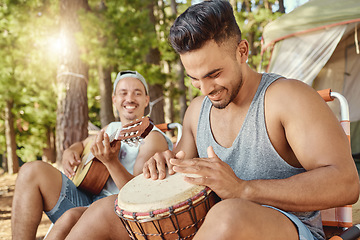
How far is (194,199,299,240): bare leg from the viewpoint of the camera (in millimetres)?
1082

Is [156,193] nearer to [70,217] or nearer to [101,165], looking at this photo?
[70,217]

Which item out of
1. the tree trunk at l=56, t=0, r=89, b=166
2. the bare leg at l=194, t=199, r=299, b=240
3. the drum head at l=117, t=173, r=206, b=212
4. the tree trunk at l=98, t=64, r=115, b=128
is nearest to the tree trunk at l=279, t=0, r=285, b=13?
the tree trunk at l=98, t=64, r=115, b=128

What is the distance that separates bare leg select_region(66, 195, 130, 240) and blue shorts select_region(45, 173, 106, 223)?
27.6 inches

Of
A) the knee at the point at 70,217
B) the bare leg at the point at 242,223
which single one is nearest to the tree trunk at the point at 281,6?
the knee at the point at 70,217

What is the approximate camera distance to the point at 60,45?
551cm

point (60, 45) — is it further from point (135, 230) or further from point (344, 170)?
point (344, 170)

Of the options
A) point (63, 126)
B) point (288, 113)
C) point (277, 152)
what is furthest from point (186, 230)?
point (63, 126)

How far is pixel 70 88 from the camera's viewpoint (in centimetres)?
541

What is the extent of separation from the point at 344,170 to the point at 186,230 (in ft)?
2.21

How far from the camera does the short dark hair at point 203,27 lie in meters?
1.56

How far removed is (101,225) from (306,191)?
105 cm

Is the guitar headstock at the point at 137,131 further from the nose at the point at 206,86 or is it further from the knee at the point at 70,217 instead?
the nose at the point at 206,86

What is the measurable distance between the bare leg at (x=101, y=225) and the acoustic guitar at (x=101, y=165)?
52 centimetres

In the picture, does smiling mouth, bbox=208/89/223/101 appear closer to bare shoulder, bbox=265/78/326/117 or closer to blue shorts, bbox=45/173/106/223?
bare shoulder, bbox=265/78/326/117
